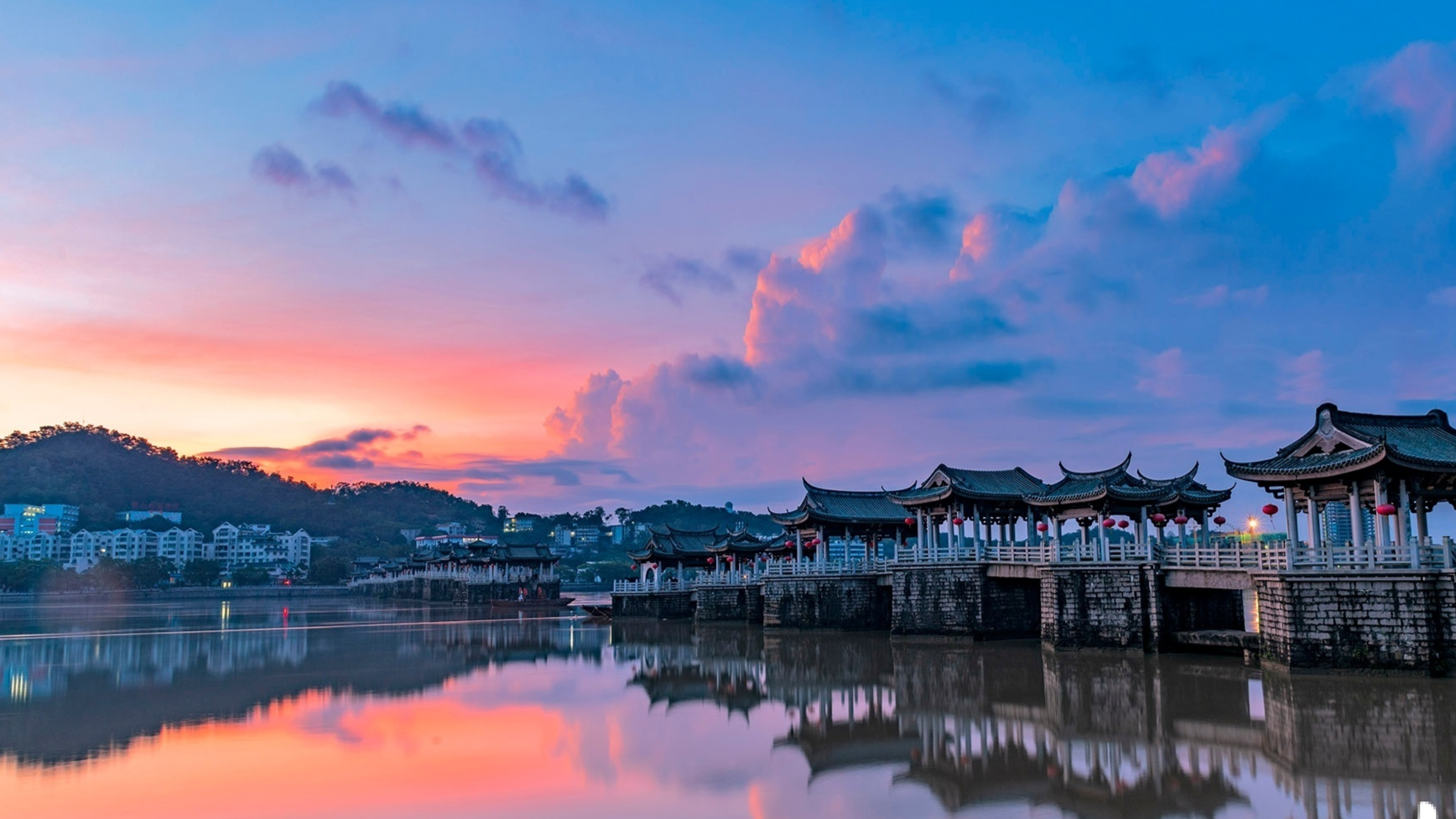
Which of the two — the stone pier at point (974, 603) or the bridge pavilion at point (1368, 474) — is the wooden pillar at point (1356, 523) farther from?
the stone pier at point (974, 603)

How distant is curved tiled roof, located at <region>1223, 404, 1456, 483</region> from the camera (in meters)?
21.5

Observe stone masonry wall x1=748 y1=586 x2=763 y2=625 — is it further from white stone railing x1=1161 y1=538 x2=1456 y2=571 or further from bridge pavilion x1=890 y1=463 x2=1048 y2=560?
white stone railing x1=1161 y1=538 x2=1456 y2=571

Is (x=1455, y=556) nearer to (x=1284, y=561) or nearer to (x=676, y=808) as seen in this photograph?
(x=1284, y=561)

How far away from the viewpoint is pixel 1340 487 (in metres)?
23.6

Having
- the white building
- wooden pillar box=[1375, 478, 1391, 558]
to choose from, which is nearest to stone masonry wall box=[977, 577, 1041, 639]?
wooden pillar box=[1375, 478, 1391, 558]

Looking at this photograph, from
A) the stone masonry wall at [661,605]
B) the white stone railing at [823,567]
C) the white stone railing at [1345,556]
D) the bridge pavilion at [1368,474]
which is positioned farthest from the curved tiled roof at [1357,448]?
Answer: the stone masonry wall at [661,605]

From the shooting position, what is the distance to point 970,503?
122 feet

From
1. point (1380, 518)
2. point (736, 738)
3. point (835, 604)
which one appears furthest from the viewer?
point (835, 604)

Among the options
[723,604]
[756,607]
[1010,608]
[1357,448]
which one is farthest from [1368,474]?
[723,604]

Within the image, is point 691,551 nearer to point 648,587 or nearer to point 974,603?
point 648,587

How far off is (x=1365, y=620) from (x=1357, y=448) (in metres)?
4.18

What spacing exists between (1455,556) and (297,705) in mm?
27548

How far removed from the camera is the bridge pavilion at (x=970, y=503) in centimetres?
3669

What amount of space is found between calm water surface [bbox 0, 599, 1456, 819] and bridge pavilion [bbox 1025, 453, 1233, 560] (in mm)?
5000
